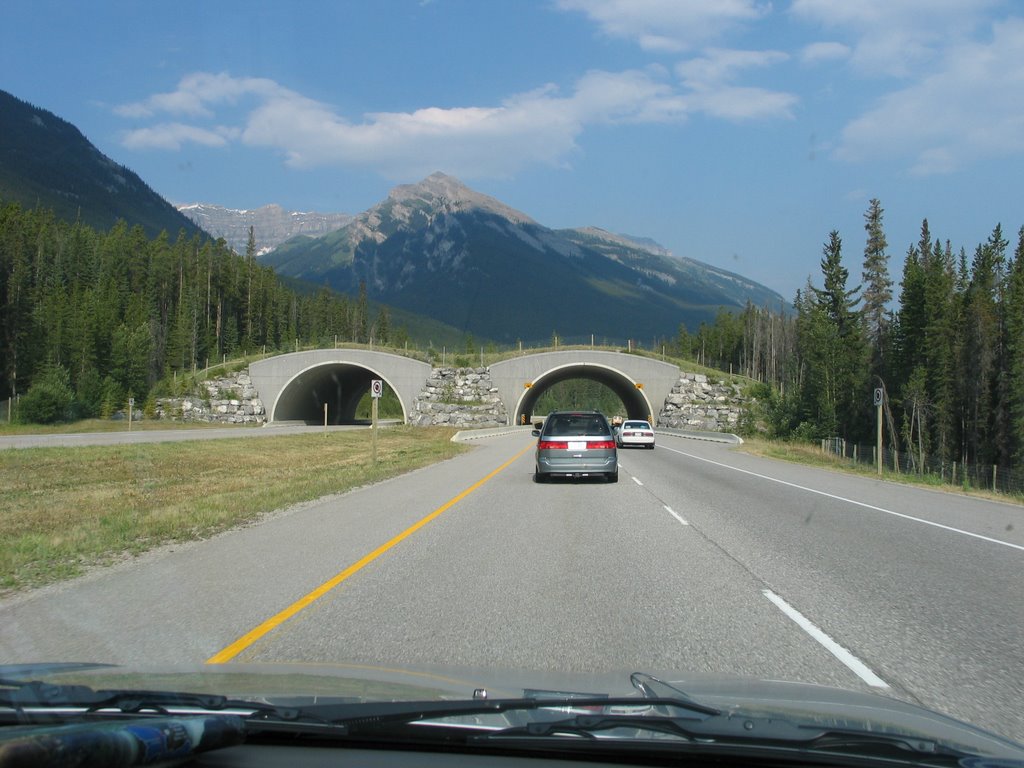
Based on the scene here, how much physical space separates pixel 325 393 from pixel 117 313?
27.2 metres

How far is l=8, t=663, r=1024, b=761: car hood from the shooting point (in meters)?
3.51

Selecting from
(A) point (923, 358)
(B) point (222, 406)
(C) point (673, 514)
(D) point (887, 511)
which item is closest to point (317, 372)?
(B) point (222, 406)

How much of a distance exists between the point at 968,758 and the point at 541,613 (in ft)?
14.5

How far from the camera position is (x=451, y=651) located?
601 centimetres

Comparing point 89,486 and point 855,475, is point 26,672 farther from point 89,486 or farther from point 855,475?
point 855,475

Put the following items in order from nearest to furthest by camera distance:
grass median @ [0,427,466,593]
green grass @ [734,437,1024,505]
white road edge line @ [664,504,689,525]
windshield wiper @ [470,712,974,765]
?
windshield wiper @ [470,712,974,765] → grass median @ [0,427,466,593] → white road edge line @ [664,504,689,525] → green grass @ [734,437,1024,505]

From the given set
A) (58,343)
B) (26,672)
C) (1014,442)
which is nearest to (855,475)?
(26,672)

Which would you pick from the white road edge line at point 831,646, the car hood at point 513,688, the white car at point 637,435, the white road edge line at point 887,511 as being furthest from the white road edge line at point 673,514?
the white car at point 637,435

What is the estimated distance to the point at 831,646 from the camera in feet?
20.7

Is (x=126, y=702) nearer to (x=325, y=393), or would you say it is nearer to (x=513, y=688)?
(x=513, y=688)

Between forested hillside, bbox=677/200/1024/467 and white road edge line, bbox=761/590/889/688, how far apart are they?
52.0 metres

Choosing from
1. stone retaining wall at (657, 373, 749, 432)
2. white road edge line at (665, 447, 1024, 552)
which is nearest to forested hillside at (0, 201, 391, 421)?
stone retaining wall at (657, 373, 749, 432)

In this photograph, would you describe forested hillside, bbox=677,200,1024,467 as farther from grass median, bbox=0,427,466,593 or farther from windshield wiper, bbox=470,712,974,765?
windshield wiper, bbox=470,712,974,765

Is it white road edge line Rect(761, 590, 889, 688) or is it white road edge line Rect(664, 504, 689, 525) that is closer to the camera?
white road edge line Rect(761, 590, 889, 688)
